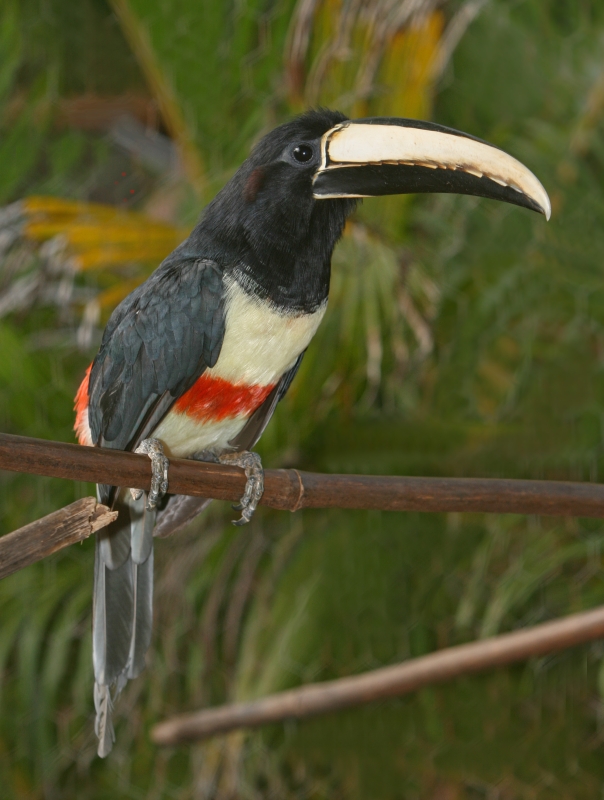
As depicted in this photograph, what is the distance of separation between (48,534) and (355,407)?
3.14 ft

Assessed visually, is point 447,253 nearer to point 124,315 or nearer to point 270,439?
point 270,439

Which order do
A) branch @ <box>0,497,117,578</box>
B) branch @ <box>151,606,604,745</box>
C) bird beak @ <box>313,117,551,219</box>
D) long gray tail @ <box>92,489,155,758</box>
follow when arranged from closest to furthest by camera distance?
branch @ <box>0,497,117,578</box> → bird beak @ <box>313,117,551,219</box> → long gray tail @ <box>92,489,155,758</box> → branch @ <box>151,606,604,745</box>

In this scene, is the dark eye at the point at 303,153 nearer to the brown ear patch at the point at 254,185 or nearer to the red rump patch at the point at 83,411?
the brown ear patch at the point at 254,185

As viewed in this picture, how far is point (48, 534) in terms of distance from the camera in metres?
0.75

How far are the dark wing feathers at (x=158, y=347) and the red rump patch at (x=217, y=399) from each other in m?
0.02

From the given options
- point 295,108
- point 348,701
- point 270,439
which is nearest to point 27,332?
point 270,439

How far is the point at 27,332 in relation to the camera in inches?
68.2

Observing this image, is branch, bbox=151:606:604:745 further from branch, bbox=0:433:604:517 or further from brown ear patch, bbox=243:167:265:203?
brown ear patch, bbox=243:167:265:203

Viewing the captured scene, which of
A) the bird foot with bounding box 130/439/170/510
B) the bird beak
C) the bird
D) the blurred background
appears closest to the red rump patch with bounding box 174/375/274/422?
the bird

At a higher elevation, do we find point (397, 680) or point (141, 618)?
point (141, 618)

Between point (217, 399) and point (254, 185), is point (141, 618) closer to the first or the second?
point (217, 399)

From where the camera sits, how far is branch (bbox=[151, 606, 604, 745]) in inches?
47.3

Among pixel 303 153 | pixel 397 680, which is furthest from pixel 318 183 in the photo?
pixel 397 680

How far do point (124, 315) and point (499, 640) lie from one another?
28.2 inches
